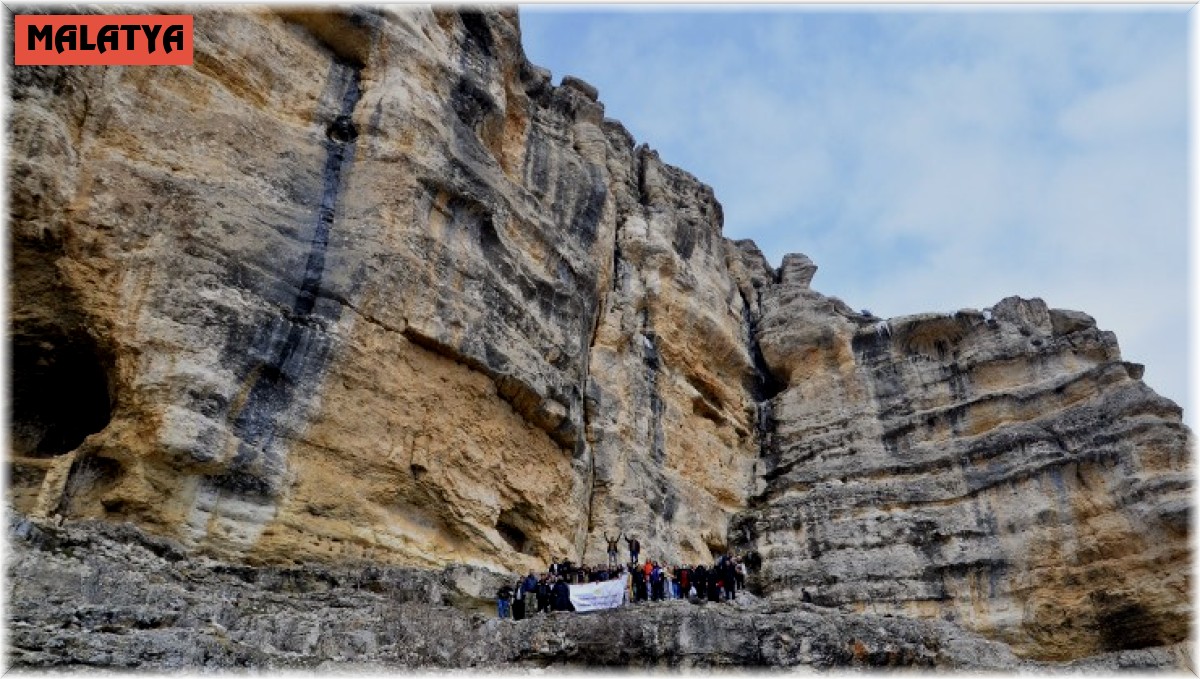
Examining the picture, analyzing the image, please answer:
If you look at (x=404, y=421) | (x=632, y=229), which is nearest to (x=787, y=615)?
(x=404, y=421)

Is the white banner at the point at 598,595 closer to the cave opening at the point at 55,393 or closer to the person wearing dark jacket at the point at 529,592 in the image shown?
the person wearing dark jacket at the point at 529,592

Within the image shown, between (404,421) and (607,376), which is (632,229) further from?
(404,421)

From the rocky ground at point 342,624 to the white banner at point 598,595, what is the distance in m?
1.87

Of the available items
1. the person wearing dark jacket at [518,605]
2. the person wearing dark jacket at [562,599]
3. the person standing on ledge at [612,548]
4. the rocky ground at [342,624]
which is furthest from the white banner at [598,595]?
the person standing on ledge at [612,548]

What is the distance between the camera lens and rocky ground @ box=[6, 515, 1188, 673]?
13.5 metres

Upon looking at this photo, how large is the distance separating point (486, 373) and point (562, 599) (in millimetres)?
7557

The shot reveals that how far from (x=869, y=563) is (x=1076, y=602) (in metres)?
6.18

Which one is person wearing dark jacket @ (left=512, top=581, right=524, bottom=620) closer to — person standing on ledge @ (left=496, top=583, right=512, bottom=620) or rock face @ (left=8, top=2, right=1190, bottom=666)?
person standing on ledge @ (left=496, top=583, right=512, bottom=620)

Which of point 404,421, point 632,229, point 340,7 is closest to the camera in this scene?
point 404,421

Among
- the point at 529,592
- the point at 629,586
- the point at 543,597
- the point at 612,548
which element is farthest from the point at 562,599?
the point at 612,548

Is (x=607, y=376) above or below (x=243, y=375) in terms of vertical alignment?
above

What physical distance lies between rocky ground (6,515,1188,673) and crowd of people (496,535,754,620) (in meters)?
0.80

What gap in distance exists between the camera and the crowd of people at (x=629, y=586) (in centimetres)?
1952

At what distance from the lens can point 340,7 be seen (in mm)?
26844
